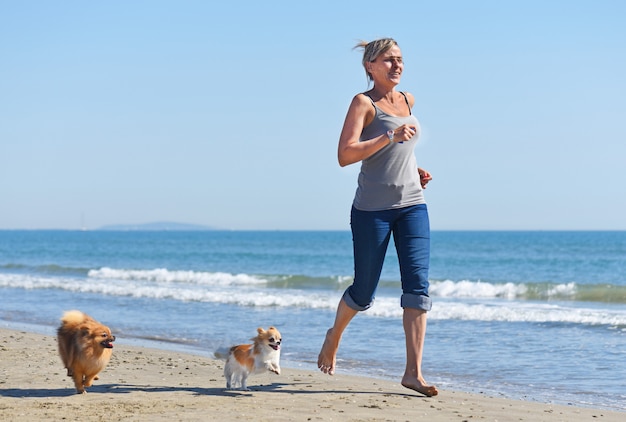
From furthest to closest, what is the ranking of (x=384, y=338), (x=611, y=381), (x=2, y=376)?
(x=384, y=338) → (x=611, y=381) → (x=2, y=376)

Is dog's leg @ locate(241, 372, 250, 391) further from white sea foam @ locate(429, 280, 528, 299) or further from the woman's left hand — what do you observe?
white sea foam @ locate(429, 280, 528, 299)

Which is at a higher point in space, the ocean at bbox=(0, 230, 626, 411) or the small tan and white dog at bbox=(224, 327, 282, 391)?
the small tan and white dog at bbox=(224, 327, 282, 391)

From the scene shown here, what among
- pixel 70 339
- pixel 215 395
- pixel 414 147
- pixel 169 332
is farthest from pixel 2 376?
pixel 169 332

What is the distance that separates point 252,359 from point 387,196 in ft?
4.86

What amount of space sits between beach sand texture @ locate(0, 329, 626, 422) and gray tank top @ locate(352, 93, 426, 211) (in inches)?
47.4

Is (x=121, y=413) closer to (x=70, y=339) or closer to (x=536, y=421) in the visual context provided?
(x=70, y=339)

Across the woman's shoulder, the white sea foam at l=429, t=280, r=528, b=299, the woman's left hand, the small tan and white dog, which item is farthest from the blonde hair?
the white sea foam at l=429, t=280, r=528, b=299

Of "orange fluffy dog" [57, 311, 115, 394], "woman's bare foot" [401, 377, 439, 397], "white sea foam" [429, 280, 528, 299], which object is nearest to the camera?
"woman's bare foot" [401, 377, 439, 397]

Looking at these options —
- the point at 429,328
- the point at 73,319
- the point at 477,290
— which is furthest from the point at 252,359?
the point at 477,290

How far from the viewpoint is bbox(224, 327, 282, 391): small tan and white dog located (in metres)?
5.48

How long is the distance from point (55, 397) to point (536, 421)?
2.85 metres

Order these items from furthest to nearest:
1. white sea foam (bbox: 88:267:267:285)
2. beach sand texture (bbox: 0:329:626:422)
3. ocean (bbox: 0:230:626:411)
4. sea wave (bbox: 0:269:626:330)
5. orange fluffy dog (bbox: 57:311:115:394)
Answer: white sea foam (bbox: 88:267:267:285) < sea wave (bbox: 0:269:626:330) < ocean (bbox: 0:230:626:411) < orange fluffy dog (bbox: 57:311:115:394) < beach sand texture (bbox: 0:329:626:422)

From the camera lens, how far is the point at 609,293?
1802cm

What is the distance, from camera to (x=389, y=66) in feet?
16.1
